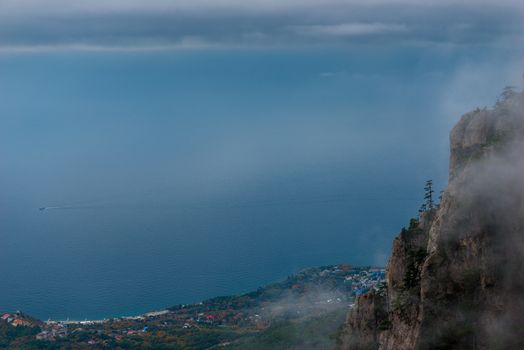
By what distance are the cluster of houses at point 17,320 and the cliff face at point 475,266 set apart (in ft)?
93.9

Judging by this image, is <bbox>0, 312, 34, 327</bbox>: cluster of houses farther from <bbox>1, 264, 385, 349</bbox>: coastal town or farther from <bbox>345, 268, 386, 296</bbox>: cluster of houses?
<bbox>345, 268, 386, 296</bbox>: cluster of houses

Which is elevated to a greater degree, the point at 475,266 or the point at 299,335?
the point at 299,335

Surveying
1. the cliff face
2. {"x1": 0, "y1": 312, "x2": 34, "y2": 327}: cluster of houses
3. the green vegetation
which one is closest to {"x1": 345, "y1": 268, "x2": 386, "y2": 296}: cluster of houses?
the green vegetation

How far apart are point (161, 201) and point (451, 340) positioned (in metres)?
68.8

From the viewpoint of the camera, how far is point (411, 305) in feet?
45.1

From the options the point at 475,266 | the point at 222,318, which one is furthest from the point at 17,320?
the point at 475,266

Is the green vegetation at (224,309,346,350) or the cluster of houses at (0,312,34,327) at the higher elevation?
the cluster of houses at (0,312,34,327)

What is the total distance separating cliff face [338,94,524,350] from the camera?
1227 centimetres

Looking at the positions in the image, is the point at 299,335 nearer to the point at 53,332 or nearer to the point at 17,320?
the point at 53,332

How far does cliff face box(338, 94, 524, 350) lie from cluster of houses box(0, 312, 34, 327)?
28629 mm

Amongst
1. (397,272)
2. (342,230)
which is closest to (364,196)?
(342,230)

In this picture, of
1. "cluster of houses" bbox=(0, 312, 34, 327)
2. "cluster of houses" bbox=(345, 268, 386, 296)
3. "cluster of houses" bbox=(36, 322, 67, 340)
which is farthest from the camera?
"cluster of houses" bbox=(0, 312, 34, 327)

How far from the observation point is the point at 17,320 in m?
39.5

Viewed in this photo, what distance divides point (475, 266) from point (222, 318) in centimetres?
2839
